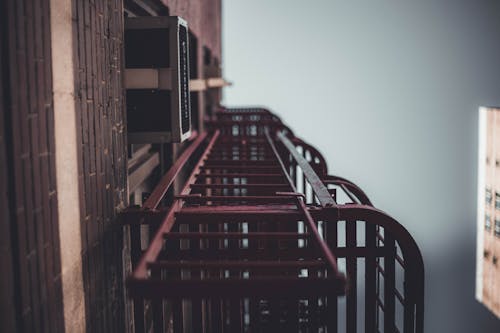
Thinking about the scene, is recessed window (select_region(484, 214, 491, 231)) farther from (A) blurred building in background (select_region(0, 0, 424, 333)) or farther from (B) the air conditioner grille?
(B) the air conditioner grille

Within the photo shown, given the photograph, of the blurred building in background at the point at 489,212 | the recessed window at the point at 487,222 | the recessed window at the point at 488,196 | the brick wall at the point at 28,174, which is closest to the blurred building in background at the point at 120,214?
the brick wall at the point at 28,174

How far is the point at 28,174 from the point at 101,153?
1.27 m

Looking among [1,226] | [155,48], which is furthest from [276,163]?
[1,226]

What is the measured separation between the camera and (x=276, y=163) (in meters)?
6.06

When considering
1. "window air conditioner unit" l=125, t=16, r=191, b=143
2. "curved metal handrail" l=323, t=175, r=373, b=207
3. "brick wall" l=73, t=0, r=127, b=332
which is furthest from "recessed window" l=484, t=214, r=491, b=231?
"brick wall" l=73, t=0, r=127, b=332

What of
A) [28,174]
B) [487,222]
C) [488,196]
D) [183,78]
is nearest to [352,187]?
[183,78]

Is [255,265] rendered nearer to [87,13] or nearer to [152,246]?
[152,246]

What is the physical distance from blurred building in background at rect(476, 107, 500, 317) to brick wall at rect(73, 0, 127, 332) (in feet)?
114

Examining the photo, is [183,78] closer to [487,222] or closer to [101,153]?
[101,153]

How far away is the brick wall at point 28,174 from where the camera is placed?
2.04m

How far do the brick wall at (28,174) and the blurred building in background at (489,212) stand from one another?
118ft

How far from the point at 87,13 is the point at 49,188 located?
1.36m

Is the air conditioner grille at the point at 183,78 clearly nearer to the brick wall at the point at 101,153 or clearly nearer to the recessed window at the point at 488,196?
the brick wall at the point at 101,153

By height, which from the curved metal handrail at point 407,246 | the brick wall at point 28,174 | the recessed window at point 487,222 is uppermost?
the brick wall at point 28,174
